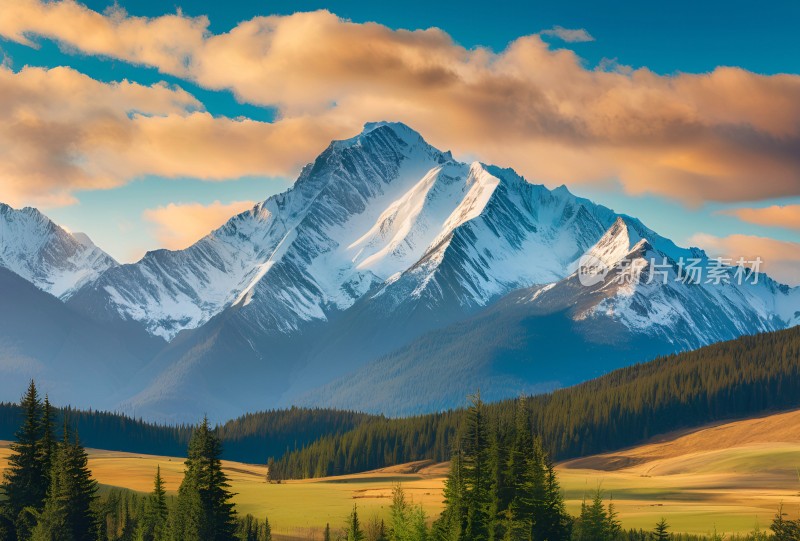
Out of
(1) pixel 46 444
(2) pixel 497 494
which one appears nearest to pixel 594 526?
(2) pixel 497 494

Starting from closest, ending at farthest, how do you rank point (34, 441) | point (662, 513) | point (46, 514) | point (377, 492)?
point (46, 514) < point (34, 441) < point (662, 513) < point (377, 492)

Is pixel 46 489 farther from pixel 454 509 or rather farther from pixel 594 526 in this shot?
pixel 594 526

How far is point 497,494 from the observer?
9019cm

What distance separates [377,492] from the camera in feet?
569

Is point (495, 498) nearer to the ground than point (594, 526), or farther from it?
farther from it

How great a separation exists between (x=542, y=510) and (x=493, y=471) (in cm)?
484

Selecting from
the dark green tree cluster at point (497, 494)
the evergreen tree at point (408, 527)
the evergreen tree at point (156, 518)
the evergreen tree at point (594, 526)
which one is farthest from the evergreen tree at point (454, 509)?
the evergreen tree at point (156, 518)

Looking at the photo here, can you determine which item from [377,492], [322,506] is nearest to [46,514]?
[322,506]

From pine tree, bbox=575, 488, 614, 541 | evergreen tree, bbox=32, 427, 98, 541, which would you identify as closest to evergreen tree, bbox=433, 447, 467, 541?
pine tree, bbox=575, 488, 614, 541

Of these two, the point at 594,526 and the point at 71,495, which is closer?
the point at 71,495

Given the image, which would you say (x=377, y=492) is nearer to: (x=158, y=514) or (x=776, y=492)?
(x=776, y=492)

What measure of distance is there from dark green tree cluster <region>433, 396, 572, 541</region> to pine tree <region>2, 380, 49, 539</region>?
1261 inches

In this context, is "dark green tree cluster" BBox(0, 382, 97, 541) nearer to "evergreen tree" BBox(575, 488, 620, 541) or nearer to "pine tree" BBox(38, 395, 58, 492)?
"pine tree" BBox(38, 395, 58, 492)

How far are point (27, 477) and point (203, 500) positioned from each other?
16.3m
